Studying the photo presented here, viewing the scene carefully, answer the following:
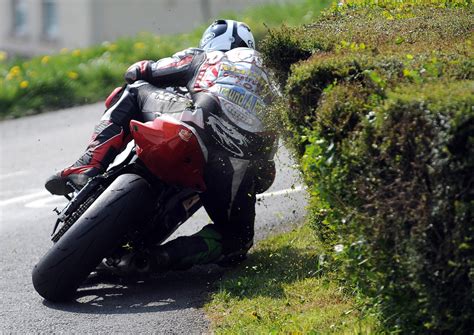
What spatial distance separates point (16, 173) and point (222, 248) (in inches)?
218

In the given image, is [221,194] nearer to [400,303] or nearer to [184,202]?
[184,202]

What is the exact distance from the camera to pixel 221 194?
7.10 metres

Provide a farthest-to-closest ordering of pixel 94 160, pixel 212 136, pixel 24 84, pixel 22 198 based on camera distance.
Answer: pixel 24 84 → pixel 22 198 → pixel 94 160 → pixel 212 136

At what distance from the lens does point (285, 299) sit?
627 cm

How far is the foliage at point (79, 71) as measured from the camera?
51.2ft

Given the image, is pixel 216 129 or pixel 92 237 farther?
pixel 216 129

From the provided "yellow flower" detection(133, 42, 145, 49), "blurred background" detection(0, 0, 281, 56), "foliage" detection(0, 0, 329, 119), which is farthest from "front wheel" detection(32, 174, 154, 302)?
"blurred background" detection(0, 0, 281, 56)

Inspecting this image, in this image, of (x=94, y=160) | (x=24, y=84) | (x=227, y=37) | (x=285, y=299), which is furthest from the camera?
(x=24, y=84)

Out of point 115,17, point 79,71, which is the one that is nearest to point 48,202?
point 79,71

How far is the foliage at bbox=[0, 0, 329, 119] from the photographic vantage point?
15.6m

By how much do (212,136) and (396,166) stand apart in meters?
2.41

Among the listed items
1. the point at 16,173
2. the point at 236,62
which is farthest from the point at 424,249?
the point at 16,173

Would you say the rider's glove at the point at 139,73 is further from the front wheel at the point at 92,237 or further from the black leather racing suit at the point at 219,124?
the front wheel at the point at 92,237

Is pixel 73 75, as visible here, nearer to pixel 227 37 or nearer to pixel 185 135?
pixel 227 37
